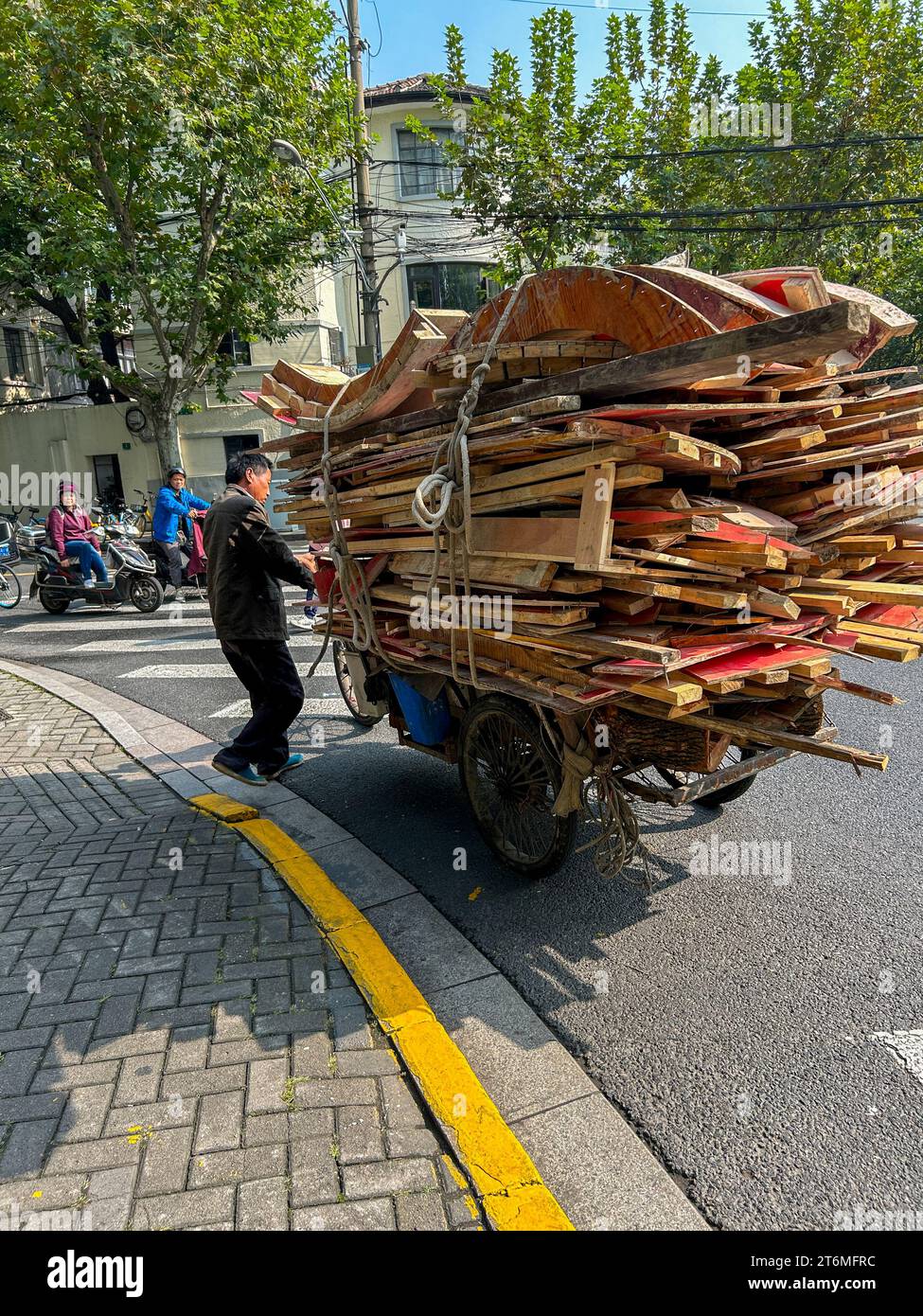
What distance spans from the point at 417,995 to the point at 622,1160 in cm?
95

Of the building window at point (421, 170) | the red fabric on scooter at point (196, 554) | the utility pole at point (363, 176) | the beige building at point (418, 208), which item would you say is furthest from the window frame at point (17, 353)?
the red fabric on scooter at point (196, 554)

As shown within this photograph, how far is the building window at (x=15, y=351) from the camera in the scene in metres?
29.5

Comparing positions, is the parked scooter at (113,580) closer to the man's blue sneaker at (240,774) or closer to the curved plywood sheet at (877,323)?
the man's blue sneaker at (240,774)

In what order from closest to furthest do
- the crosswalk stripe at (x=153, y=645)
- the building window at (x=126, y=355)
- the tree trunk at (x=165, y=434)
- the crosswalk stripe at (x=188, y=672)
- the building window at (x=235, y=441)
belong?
the crosswalk stripe at (x=188, y=672)
the crosswalk stripe at (x=153, y=645)
the tree trunk at (x=165, y=434)
the building window at (x=235, y=441)
the building window at (x=126, y=355)

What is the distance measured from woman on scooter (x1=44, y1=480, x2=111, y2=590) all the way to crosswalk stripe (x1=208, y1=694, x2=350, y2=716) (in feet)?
19.9

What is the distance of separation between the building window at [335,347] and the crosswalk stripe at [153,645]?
685 inches

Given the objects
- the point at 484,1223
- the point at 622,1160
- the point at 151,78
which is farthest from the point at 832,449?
the point at 151,78

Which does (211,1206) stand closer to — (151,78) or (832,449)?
(832,449)

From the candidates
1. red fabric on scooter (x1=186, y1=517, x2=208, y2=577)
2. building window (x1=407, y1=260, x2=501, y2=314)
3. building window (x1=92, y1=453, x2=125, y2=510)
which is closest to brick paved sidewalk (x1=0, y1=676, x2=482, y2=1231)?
red fabric on scooter (x1=186, y1=517, x2=208, y2=577)

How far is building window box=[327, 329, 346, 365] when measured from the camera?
82.8ft

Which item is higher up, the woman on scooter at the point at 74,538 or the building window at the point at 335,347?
the building window at the point at 335,347

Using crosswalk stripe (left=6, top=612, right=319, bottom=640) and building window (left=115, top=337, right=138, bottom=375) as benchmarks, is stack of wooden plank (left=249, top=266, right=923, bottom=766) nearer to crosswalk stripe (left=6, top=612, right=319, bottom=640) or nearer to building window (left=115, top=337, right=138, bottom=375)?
crosswalk stripe (left=6, top=612, right=319, bottom=640)

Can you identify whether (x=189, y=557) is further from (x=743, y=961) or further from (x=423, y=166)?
(x=423, y=166)

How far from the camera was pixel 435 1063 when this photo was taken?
2.59 meters
